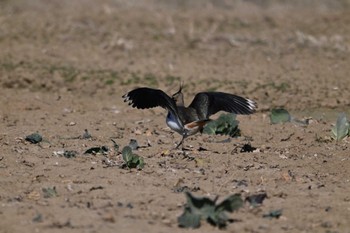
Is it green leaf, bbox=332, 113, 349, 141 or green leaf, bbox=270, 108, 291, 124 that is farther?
green leaf, bbox=270, 108, 291, 124

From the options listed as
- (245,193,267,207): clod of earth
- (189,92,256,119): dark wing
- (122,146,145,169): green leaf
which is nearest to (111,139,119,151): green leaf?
(122,146,145,169): green leaf

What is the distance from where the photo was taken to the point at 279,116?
10.7 m

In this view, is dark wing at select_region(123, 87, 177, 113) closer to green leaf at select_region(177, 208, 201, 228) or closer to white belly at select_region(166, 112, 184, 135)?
white belly at select_region(166, 112, 184, 135)

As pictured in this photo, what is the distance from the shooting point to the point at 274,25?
18.1 m

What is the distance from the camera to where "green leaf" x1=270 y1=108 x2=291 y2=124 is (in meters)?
10.7

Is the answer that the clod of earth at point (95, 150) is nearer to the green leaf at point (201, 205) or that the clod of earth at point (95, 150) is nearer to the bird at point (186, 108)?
the bird at point (186, 108)

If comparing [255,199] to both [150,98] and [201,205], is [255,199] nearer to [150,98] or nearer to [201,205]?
[201,205]

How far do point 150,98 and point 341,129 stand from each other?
1.95 meters

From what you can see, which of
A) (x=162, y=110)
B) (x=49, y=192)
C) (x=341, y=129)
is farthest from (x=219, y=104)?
(x=49, y=192)

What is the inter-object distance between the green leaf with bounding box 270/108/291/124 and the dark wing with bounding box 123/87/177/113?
1.96 metres

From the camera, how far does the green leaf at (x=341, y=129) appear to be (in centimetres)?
959

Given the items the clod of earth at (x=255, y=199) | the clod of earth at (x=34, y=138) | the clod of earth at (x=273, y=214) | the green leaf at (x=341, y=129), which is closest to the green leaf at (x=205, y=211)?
the clod of earth at (x=273, y=214)

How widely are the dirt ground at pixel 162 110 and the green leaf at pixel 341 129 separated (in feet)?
0.34

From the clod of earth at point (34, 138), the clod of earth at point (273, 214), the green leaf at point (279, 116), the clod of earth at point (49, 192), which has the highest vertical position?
the green leaf at point (279, 116)
